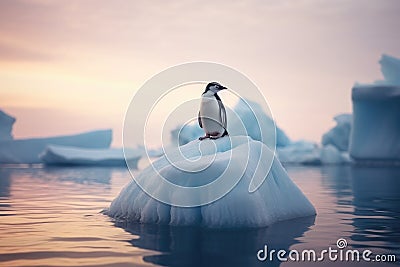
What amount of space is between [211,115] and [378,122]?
98.2 feet

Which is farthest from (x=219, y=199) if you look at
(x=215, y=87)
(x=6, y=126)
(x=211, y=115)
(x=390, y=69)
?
(x=6, y=126)

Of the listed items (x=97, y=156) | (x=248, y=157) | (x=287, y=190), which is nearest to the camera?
(x=248, y=157)

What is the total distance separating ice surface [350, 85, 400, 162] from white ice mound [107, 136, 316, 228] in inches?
1088

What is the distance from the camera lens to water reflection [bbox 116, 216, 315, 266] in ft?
14.2

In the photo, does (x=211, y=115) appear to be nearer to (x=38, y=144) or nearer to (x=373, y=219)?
(x=373, y=219)

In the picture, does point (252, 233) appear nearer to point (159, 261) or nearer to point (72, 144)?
point (159, 261)

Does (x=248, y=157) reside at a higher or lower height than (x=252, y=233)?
higher

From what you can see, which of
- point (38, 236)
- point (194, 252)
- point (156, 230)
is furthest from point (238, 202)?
point (38, 236)

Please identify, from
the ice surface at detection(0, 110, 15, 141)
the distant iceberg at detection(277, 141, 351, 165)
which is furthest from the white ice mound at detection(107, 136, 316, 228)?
the distant iceberg at detection(277, 141, 351, 165)

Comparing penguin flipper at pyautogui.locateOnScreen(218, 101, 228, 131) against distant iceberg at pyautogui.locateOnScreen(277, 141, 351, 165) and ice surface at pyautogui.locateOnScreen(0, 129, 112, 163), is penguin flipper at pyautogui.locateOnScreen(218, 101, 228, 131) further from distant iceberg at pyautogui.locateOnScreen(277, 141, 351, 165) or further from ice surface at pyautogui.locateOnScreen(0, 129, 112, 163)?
distant iceberg at pyautogui.locateOnScreen(277, 141, 351, 165)

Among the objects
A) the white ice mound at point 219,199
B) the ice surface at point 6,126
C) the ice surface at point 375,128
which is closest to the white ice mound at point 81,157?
the ice surface at point 6,126

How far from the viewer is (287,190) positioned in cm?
724

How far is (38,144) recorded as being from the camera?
41.8 m

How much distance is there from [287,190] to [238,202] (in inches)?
57.4
